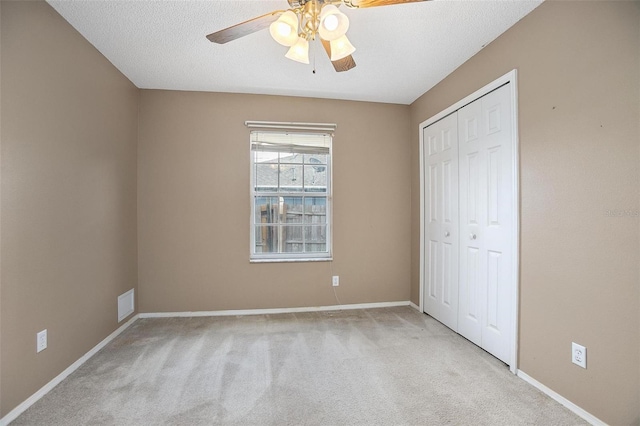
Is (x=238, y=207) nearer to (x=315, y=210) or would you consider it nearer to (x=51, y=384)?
(x=315, y=210)

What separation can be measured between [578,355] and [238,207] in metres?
3.04

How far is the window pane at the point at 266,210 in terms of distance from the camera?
3.44 m

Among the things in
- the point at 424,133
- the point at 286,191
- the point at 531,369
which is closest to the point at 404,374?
the point at 531,369

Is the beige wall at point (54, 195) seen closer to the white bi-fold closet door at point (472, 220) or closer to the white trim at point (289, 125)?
the white trim at point (289, 125)

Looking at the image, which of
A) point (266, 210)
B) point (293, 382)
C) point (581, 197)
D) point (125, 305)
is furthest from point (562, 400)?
point (125, 305)

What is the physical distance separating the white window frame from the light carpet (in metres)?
0.83

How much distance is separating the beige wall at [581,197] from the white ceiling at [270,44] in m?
0.41

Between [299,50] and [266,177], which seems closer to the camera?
[299,50]

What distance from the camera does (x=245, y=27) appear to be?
1624 mm

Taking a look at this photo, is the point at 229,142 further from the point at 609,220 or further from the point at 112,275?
the point at 609,220

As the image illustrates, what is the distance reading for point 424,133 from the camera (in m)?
3.36

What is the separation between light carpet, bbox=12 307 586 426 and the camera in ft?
5.45

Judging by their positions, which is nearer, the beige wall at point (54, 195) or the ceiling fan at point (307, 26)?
the ceiling fan at point (307, 26)

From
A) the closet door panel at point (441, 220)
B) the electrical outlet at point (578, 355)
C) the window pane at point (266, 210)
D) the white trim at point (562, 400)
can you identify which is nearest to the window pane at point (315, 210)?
the window pane at point (266, 210)
